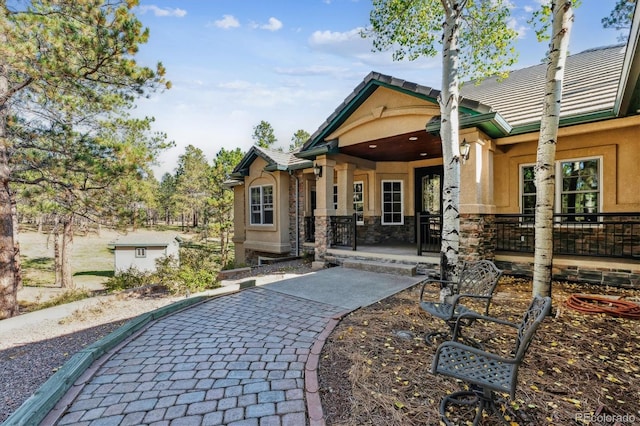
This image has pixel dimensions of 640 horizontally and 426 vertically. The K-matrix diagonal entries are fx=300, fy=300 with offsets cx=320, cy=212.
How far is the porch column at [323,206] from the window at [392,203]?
9.27 feet

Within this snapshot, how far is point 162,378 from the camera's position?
10.1 feet

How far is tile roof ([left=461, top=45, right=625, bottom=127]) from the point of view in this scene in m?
6.73

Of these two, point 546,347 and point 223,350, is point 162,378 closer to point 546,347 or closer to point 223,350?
point 223,350

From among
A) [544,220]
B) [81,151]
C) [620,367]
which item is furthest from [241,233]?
[620,367]

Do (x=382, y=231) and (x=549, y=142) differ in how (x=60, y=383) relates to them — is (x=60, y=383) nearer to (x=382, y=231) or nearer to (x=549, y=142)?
(x=549, y=142)

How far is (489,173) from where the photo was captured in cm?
718

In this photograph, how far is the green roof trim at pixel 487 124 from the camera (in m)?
6.27

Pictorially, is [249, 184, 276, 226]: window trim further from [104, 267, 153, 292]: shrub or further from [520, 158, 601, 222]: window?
[520, 158, 601, 222]: window

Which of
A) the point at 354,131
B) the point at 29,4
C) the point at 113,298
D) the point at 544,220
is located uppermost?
the point at 29,4

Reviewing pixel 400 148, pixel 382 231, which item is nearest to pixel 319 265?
pixel 382 231

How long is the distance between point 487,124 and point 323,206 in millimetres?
4924

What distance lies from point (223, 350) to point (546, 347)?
12.9ft

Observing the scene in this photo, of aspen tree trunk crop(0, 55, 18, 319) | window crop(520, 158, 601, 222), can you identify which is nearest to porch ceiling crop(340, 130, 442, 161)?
window crop(520, 158, 601, 222)

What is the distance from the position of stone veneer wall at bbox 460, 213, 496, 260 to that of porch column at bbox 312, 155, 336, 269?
3995 millimetres
